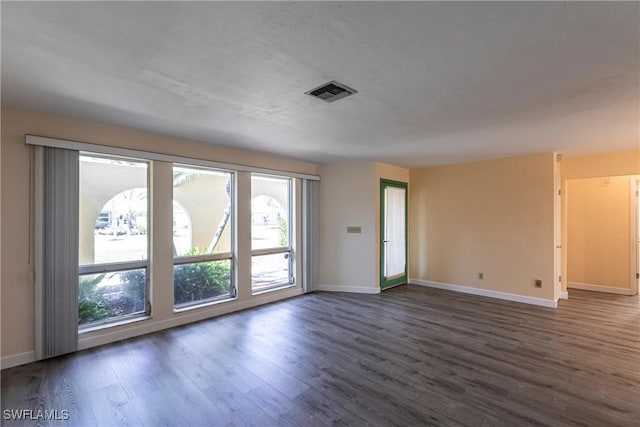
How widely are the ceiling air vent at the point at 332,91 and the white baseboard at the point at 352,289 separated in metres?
3.96

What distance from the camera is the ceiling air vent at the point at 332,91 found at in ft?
7.60

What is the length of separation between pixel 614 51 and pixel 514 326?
10.8 feet

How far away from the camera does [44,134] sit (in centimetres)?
301

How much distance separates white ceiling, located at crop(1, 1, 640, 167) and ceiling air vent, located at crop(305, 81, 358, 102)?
0.24 ft

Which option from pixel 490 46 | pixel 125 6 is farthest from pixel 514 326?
pixel 125 6

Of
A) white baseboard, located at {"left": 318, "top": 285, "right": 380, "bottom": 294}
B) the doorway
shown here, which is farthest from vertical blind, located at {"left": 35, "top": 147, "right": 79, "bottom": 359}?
the doorway

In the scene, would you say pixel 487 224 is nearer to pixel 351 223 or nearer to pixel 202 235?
pixel 351 223

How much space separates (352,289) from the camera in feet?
18.6

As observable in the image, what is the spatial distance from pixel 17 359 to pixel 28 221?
1.37m

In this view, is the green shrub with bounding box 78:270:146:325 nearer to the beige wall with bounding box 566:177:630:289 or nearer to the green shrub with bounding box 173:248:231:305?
the green shrub with bounding box 173:248:231:305

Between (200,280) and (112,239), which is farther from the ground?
(112,239)

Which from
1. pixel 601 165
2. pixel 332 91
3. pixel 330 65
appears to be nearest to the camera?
pixel 330 65

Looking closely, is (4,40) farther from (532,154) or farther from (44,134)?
(532,154)

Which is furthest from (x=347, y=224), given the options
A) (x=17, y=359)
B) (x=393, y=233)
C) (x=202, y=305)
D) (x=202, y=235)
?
(x=17, y=359)
